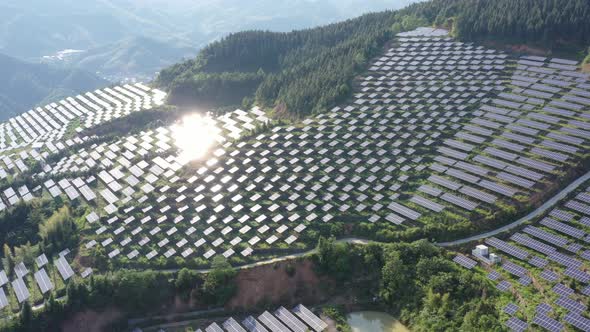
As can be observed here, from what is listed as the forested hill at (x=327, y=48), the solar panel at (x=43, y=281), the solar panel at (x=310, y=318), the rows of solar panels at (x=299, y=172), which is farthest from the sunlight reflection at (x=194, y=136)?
the solar panel at (x=310, y=318)

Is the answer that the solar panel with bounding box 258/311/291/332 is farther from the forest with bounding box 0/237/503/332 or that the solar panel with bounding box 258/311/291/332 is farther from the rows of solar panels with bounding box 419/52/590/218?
the rows of solar panels with bounding box 419/52/590/218

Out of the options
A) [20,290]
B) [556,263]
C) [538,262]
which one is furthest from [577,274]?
[20,290]

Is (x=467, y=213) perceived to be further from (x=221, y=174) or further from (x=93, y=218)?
(x=93, y=218)

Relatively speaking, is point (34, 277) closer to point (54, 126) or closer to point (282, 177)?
point (282, 177)

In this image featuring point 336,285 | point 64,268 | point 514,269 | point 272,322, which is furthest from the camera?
point 64,268

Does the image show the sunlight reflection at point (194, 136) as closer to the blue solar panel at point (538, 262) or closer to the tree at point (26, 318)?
the tree at point (26, 318)
